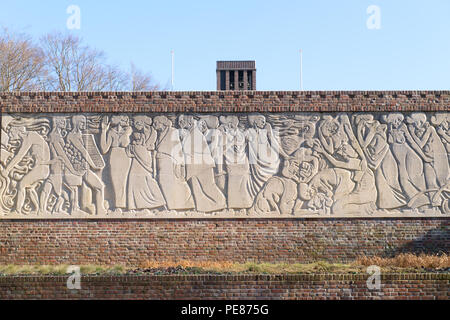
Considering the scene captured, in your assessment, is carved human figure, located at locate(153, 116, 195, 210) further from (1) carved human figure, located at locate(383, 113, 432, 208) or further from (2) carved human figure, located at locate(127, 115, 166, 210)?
(1) carved human figure, located at locate(383, 113, 432, 208)

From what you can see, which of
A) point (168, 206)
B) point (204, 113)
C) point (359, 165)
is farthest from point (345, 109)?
point (168, 206)

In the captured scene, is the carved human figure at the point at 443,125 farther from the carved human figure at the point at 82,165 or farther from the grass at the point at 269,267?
the carved human figure at the point at 82,165

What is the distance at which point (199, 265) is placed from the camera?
13.5 metres

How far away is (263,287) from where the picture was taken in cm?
1026

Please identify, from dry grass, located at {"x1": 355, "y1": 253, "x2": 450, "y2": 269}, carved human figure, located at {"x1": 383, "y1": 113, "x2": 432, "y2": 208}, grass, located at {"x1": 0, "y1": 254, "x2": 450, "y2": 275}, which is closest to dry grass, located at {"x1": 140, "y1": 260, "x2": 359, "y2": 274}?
grass, located at {"x1": 0, "y1": 254, "x2": 450, "y2": 275}

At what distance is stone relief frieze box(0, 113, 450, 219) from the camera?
14.5 meters

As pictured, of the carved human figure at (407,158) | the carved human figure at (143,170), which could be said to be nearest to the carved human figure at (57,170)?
the carved human figure at (143,170)

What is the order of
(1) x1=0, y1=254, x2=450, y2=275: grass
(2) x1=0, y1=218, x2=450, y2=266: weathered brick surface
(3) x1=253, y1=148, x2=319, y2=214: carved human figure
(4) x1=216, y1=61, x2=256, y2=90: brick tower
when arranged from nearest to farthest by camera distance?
(1) x1=0, y1=254, x2=450, y2=275: grass < (2) x1=0, y1=218, x2=450, y2=266: weathered brick surface < (3) x1=253, y1=148, x2=319, y2=214: carved human figure < (4) x1=216, y1=61, x2=256, y2=90: brick tower

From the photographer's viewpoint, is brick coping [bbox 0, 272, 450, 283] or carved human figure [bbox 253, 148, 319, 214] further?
carved human figure [bbox 253, 148, 319, 214]

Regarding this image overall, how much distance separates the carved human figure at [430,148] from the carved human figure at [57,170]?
9.53 m

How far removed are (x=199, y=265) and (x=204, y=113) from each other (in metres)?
4.17

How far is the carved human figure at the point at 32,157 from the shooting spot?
14609 mm

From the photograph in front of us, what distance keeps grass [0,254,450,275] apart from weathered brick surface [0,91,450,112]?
13.6ft

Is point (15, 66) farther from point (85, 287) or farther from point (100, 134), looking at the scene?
point (85, 287)
